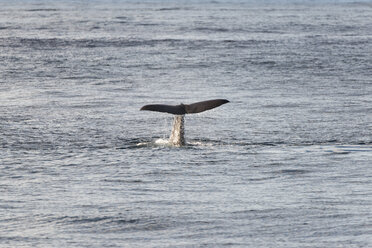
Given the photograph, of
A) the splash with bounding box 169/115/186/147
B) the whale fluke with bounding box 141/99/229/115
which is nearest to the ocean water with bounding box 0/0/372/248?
the splash with bounding box 169/115/186/147

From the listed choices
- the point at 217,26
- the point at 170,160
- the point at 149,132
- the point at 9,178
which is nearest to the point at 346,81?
the point at 149,132

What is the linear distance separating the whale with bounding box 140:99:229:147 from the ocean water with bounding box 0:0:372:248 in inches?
11.1

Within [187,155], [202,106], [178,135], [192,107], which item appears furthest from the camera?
[178,135]

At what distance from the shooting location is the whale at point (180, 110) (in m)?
13.9

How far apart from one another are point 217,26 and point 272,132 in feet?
120

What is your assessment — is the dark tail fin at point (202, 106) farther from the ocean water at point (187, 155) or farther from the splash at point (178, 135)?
the ocean water at point (187, 155)

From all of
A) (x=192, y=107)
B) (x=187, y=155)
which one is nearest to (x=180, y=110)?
(x=192, y=107)

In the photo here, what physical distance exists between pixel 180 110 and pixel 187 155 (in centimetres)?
84

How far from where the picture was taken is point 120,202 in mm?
10977

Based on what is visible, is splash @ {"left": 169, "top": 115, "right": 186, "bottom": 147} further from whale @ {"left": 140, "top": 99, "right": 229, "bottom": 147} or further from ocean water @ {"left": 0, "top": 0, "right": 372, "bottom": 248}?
ocean water @ {"left": 0, "top": 0, "right": 372, "bottom": 248}

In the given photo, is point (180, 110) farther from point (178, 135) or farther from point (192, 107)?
point (178, 135)

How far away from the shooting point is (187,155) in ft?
45.8

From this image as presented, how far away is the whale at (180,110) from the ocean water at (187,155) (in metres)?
0.28

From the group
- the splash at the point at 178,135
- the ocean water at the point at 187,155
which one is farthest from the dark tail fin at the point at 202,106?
the ocean water at the point at 187,155
